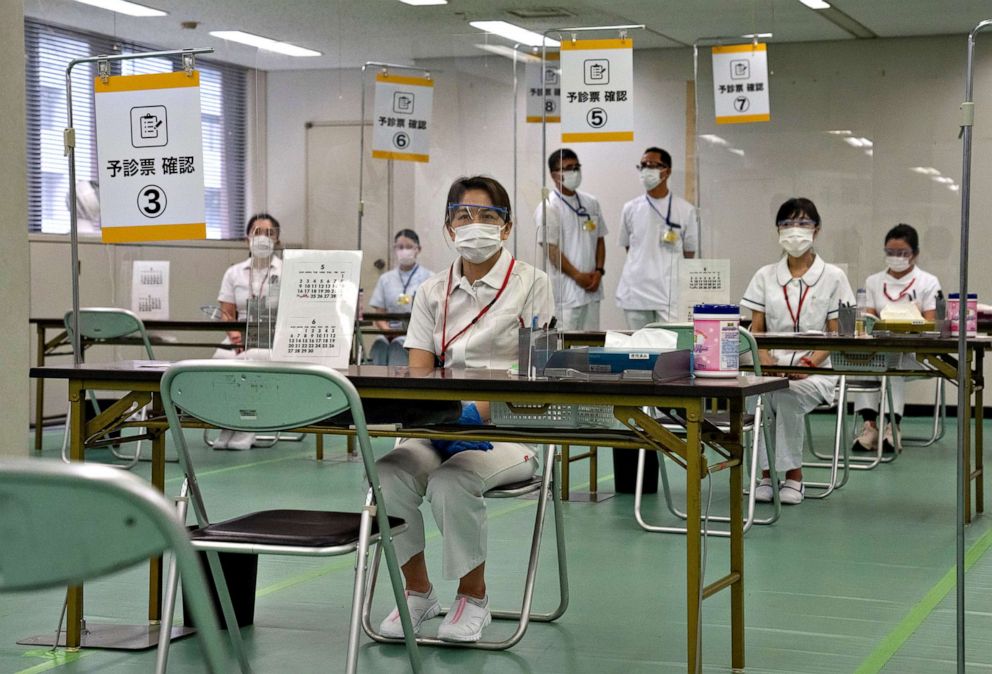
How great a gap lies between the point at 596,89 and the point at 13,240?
9.31 feet

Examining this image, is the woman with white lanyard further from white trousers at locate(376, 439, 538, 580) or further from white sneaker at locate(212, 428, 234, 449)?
white trousers at locate(376, 439, 538, 580)

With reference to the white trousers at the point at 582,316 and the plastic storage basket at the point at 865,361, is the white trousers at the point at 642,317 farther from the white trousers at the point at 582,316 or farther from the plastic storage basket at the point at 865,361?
the plastic storage basket at the point at 865,361

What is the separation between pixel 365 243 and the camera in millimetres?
9211

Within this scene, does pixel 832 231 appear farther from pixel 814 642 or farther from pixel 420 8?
pixel 814 642

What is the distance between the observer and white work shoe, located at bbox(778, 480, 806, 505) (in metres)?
5.54

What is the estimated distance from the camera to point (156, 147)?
3.53 meters

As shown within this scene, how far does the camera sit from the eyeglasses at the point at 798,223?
6078 mm

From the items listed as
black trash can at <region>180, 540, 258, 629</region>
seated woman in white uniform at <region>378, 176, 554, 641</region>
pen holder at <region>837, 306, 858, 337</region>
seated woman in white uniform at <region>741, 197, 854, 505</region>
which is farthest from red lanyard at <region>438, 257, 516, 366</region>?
pen holder at <region>837, 306, 858, 337</region>

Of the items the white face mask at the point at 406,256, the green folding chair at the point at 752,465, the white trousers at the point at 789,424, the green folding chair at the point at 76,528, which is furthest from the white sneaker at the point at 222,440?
the green folding chair at the point at 76,528

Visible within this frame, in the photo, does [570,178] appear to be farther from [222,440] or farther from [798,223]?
[222,440]

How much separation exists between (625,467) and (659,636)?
96.7 inches

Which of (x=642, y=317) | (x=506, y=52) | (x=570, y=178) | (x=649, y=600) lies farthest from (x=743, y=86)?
(x=649, y=600)

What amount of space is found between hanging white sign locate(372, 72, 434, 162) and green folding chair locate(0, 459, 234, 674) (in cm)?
664

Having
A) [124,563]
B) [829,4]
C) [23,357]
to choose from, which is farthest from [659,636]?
[829,4]
